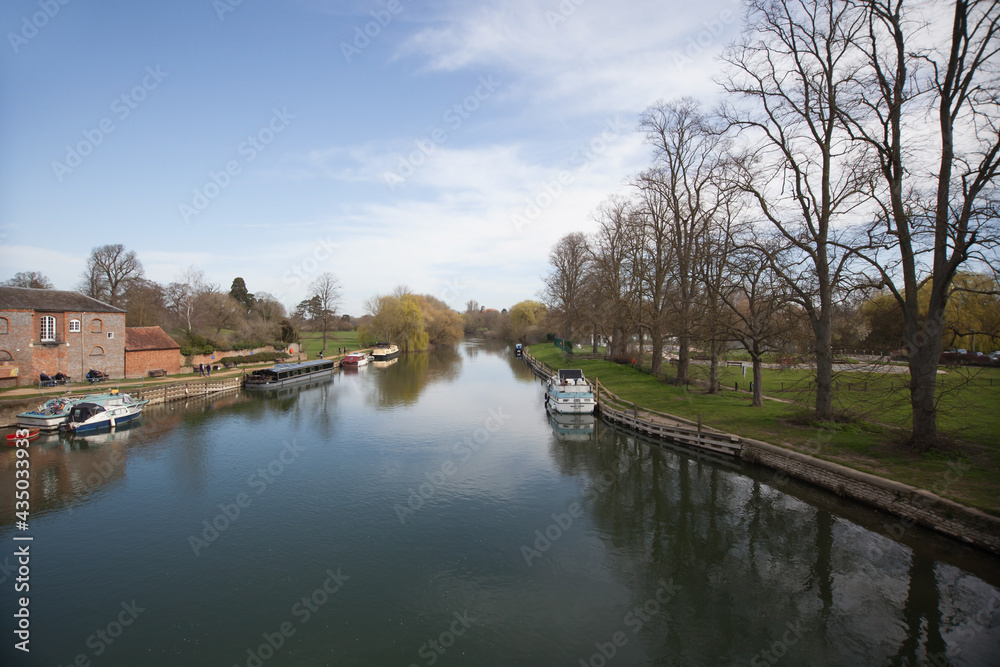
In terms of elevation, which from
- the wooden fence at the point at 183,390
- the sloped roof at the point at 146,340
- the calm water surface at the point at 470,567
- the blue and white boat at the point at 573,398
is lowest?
the calm water surface at the point at 470,567

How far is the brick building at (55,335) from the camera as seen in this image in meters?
27.1

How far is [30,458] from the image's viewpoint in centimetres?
1931

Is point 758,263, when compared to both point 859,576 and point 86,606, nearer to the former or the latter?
point 859,576

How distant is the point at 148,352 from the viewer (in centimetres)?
3475

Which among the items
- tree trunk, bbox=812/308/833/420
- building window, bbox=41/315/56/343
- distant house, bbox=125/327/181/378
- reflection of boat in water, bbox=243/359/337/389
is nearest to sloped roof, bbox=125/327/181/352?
distant house, bbox=125/327/181/378

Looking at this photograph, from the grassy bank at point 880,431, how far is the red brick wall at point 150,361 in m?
33.3

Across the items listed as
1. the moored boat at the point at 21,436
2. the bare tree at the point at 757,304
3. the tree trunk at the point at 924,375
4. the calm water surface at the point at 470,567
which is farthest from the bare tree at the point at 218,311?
the tree trunk at the point at 924,375

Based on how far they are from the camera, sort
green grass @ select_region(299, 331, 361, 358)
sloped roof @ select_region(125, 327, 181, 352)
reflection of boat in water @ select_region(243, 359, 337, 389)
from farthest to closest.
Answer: green grass @ select_region(299, 331, 361, 358), reflection of boat in water @ select_region(243, 359, 337, 389), sloped roof @ select_region(125, 327, 181, 352)

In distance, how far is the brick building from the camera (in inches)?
1065

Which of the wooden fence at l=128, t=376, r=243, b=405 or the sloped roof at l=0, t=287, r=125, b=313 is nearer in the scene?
the sloped roof at l=0, t=287, r=125, b=313

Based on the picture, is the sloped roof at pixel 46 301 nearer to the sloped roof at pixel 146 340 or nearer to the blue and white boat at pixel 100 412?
the sloped roof at pixel 146 340

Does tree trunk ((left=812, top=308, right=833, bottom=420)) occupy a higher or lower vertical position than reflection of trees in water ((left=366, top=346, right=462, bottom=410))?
higher

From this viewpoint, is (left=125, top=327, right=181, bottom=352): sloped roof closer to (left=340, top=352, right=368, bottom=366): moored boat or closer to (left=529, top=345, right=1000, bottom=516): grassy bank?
(left=340, top=352, right=368, bottom=366): moored boat

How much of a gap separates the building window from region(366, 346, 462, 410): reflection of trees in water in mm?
18715
